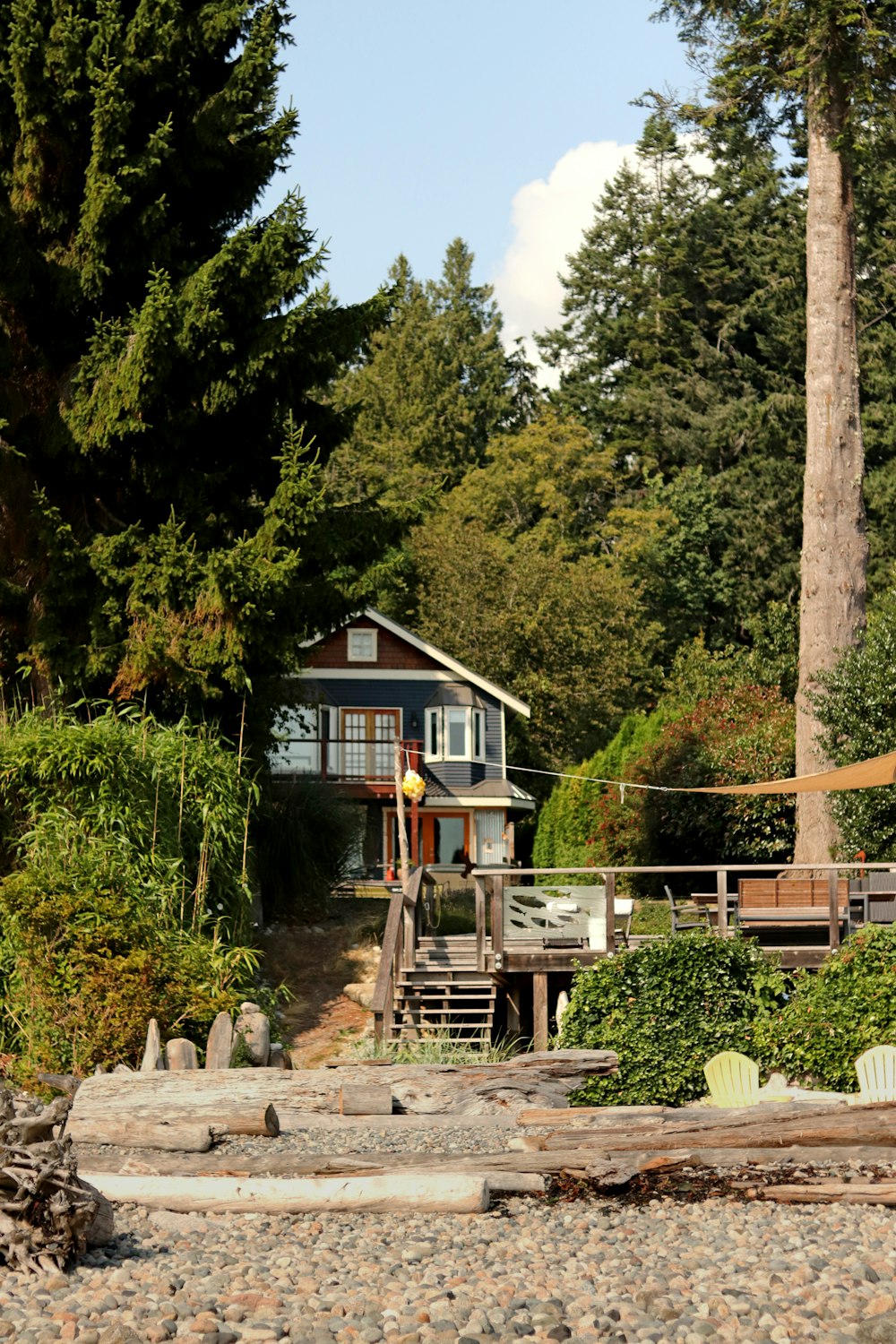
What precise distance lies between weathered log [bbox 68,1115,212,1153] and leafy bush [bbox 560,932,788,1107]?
14.6ft

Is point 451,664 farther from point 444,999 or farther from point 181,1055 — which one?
point 181,1055

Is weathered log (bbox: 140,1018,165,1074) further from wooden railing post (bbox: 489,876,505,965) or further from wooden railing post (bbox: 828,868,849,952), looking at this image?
wooden railing post (bbox: 828,868,849,952)

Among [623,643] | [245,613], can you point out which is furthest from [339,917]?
[623,643]

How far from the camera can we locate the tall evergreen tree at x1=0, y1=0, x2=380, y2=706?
14.7 meters

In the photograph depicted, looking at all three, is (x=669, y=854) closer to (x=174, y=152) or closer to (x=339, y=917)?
(x=339, y=917)

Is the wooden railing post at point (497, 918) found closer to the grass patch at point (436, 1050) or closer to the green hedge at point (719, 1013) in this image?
the grass patch at point (436, 1050)

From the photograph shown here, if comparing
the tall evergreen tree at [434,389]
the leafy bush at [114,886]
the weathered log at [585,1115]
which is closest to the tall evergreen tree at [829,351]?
the leafy bush at [114,886]

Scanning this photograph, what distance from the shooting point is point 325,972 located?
1647 cm

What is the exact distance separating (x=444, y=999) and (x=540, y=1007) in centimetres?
94

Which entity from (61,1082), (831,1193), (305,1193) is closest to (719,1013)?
(831,1193)

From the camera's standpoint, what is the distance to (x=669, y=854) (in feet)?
85.4

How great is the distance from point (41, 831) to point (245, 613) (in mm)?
2810

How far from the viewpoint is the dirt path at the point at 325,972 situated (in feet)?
47.9

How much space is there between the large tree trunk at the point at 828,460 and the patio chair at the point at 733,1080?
28.5 feet
